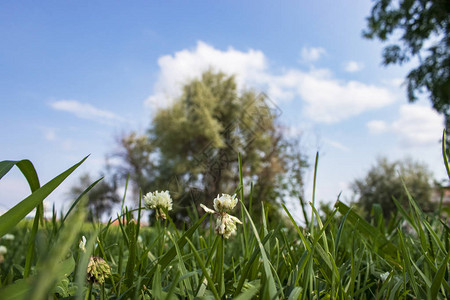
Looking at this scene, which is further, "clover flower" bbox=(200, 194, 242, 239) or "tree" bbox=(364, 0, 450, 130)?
"tree" bbox=(364, 0, 450, 130)

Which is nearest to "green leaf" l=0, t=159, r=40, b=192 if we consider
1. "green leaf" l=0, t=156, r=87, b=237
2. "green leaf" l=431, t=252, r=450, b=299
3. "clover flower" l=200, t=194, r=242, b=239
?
"green leaf" l=0, t=156, r=87, b=237

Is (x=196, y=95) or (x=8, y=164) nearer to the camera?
(x=8, y=164)

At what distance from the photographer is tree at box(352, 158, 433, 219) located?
15.0m

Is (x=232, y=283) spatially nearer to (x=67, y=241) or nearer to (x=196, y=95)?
(x=67, y=241)

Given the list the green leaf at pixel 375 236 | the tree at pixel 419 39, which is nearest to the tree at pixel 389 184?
the tree at pixel 419 39

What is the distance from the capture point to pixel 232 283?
2.03 ft

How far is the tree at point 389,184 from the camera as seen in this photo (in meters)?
15.0

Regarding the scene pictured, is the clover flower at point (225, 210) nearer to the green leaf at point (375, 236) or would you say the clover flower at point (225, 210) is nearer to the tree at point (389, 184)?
the green leaf at point (375, 236)

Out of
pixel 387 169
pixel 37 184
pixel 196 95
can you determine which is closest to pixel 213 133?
pixel 196 95

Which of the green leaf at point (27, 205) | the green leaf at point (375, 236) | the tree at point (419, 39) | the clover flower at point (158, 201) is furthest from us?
the tree at point (419, 39)

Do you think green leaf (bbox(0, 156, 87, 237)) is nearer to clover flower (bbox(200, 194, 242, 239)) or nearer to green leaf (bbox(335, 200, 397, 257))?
clover flower (bbox(200, 194, 242, 239))

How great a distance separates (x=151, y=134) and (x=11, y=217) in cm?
2139

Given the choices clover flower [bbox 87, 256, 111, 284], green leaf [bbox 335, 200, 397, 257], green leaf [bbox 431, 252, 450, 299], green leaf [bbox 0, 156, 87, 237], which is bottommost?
clover flower [bbox 87, 256, 111, 284]

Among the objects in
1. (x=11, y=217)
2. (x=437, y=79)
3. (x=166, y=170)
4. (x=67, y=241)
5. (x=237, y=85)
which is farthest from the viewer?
(x=237, y=85)
